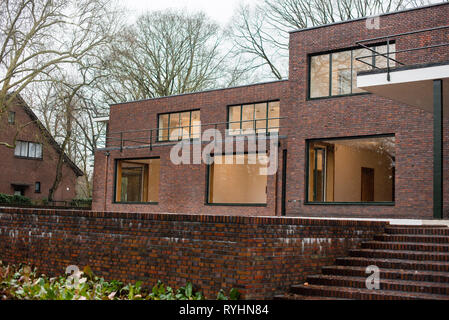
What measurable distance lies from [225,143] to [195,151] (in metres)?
1.67

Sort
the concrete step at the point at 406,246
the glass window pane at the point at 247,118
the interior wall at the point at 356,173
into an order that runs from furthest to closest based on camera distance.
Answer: the glass window pane at the point at 247,118 → the interior wall at the point at 356,173 → the concrete step at the point at 406,246

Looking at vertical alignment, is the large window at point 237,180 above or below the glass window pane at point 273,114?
below

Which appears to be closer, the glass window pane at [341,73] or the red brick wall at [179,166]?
the glass window pane at [341,73]

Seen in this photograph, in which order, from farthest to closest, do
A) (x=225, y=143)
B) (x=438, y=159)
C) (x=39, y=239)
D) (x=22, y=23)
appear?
(x=22, y=23)
(x=225, y=143)
(x=438, y=159)
(x=39, y=239)

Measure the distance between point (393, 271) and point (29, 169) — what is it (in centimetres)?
3936

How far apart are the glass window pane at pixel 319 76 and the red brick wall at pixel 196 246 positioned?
9.43 metres

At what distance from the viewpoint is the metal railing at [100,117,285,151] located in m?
24.6

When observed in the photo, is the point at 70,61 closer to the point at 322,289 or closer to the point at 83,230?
the point at 83,230

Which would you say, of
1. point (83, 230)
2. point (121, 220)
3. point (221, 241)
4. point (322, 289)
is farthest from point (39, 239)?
point (322, 289)

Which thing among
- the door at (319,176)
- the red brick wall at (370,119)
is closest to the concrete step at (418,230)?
the red brick wall at (370,119)

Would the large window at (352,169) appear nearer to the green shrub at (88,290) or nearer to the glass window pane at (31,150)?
the green shrub at (88,290)

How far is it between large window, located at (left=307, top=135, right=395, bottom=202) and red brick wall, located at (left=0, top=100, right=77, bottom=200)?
26080mm

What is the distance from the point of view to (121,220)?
9.20 m

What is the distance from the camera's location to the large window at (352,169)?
57.2 ft
